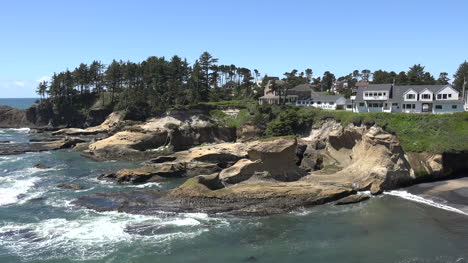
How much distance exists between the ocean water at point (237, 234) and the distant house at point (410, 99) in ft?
89.4

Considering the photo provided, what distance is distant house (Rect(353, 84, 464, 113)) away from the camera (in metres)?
57.3

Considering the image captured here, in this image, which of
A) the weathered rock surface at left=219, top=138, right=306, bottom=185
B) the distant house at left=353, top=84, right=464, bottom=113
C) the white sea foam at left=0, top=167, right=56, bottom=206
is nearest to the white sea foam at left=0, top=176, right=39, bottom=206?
the white sea foam at left=0, top=167, right=56, bottom=206

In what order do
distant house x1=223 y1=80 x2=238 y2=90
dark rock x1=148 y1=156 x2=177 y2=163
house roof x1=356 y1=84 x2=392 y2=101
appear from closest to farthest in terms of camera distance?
dark rock x1=148 y1=156 x2=177 y2=163 < house roof x1=356 y1=84 x2=392 y2=101 < distant house x1=223 y1=80 x2=238 y2=90

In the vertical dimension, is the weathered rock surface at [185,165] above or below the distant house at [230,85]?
below

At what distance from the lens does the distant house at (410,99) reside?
57281mm

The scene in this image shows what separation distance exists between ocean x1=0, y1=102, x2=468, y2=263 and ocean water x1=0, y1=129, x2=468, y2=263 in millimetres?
69

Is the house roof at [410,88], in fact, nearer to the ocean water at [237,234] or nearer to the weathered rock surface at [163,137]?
the ocean water at [237,234]

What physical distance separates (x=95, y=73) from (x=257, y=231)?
9858 centimetres

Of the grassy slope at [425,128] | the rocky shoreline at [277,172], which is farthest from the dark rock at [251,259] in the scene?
the grassy slope at [425,128]

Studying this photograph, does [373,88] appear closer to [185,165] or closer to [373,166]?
[373,166]

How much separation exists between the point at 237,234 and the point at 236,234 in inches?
3.1

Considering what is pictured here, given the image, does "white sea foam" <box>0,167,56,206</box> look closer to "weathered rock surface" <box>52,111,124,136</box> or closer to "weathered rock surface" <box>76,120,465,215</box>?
"weathered rock surface" <box>76,120,465,215</box>

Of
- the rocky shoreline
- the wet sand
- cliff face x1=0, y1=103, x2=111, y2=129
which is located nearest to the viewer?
the rocky shoreline

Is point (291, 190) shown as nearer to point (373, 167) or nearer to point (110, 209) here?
point (373, 167)
